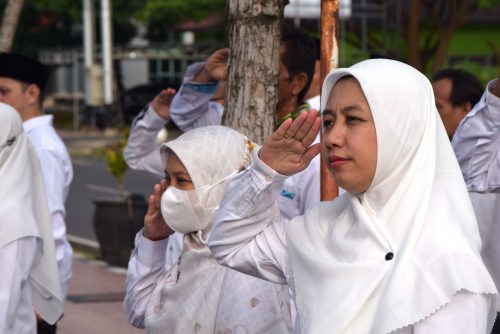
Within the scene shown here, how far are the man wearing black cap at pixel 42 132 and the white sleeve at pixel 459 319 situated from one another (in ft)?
11.9

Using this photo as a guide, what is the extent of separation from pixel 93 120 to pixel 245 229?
114 ft

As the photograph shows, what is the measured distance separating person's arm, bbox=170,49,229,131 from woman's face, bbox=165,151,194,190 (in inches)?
51.5

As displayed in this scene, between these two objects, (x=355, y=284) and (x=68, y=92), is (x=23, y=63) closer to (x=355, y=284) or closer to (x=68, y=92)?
(x=355, y=284)

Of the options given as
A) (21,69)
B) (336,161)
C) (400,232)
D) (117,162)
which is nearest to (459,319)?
(400,232)

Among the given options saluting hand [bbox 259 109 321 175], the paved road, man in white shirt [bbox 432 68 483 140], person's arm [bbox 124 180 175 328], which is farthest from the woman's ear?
the paved road

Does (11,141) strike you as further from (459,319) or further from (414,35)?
(414,35)

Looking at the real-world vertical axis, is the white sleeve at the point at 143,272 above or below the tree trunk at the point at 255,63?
below

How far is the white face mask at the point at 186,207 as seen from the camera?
427cm

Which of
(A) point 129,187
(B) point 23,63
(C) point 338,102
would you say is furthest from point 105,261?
(C) point 338,102

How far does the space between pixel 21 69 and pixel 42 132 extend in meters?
0.40

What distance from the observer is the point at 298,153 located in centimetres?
357

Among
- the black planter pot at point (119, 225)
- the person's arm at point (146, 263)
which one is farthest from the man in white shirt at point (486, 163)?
the black planter pot at point (119, 225)

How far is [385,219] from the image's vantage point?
11.1 feet

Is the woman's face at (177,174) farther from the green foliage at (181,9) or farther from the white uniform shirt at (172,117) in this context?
the green foliage at (181,9)
